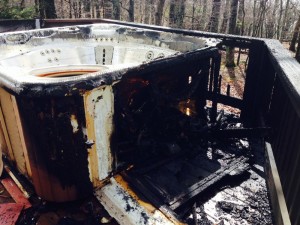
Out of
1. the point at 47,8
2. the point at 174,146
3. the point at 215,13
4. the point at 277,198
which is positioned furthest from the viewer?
the point at 215,13

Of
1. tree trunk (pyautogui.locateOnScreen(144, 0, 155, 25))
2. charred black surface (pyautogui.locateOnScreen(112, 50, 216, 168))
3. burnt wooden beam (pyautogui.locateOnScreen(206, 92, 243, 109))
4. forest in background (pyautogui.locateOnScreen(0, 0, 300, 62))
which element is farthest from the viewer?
tree trunk (pyautogui.locateOnScreen(144, 0, 155, 25))

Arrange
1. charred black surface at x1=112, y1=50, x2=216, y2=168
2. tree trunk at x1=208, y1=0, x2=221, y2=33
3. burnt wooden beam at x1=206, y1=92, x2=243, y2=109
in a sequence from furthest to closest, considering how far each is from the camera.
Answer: tree trunk at x1=208, y1=0, x2=221, y2=33
burnt wooden beam at x1=206, y1=92, x2=243, y2=109
charred black surface at x1=112, y1=50, x2=216, y2=168

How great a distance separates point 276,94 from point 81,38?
2983mm

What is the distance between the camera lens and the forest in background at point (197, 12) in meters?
8.47

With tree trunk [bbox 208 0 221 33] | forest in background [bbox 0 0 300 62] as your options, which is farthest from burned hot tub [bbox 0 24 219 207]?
tree trunk [bbox 208 0 221 33]

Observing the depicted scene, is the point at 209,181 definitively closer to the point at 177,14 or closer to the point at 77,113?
the point at 77,113

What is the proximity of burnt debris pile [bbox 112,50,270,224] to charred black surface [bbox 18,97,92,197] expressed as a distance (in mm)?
310

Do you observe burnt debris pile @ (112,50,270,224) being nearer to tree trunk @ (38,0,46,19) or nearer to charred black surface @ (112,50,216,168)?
charred black surface @ (112,50,216,168)

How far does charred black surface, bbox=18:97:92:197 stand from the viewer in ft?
5.95

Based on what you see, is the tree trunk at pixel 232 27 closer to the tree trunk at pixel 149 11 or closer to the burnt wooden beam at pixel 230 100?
the burnt wooden beam at pixel 230 100

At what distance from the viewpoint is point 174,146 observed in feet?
8.58

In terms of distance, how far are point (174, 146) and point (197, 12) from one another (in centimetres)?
1153

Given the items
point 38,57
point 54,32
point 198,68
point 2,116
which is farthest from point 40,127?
point 54,32

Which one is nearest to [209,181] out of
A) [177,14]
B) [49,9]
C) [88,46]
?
[88,46]
